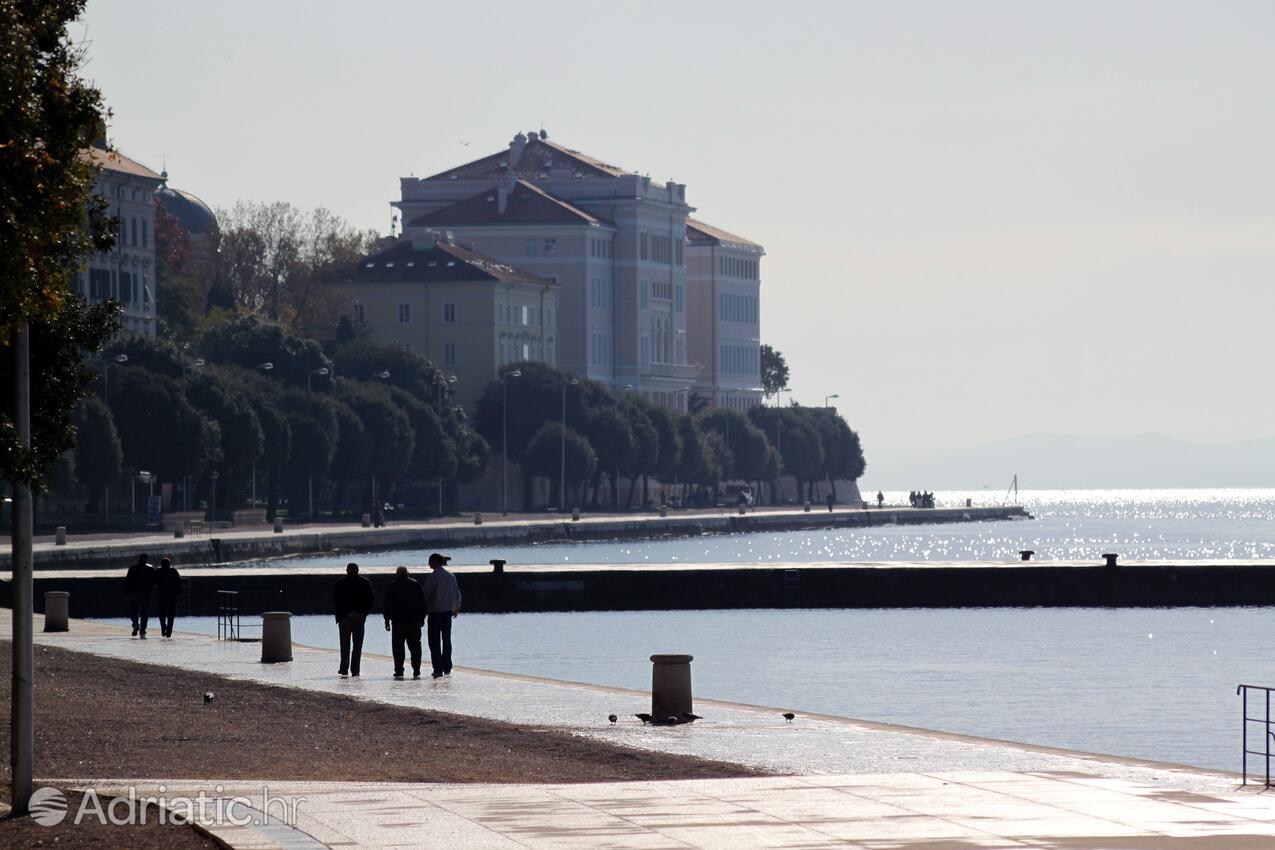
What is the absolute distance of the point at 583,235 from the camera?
Answer: 7264 inches

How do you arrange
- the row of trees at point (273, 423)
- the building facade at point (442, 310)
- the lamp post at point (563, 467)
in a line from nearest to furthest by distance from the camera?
1. the row of trees at point (273, 423)
2. the lamp post at point (563, 467)
3. the building facade at point (442, 310)

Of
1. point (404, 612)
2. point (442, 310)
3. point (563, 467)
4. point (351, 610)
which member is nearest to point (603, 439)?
point (563, 467)

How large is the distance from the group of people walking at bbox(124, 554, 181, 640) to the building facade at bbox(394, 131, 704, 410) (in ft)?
440

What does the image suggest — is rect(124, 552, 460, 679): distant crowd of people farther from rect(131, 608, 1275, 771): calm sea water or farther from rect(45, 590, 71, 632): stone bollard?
rect(45, 590, 71, 632): stone bollard

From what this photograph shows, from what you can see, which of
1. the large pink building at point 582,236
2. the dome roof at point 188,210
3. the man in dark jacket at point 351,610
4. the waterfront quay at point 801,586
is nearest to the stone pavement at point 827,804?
the man in dark jacket at point 351,610

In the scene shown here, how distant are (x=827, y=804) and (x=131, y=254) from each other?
119 m

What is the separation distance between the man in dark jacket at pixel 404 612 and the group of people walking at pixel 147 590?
9.13 metres

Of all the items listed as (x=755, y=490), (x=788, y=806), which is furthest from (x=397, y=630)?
(x=755, y=490)

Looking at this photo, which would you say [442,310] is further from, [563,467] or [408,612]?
[408,612]

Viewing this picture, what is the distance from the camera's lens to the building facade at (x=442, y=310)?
16325 cm

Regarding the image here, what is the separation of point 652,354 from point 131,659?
158 meters

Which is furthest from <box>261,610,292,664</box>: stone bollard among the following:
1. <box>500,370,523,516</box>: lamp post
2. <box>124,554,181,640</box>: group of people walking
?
<box>500,370,523,516</box>: lamp post

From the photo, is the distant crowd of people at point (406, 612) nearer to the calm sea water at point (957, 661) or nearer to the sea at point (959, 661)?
the calm sea water at point (957, 661)

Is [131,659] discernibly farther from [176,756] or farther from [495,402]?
[495,402]
